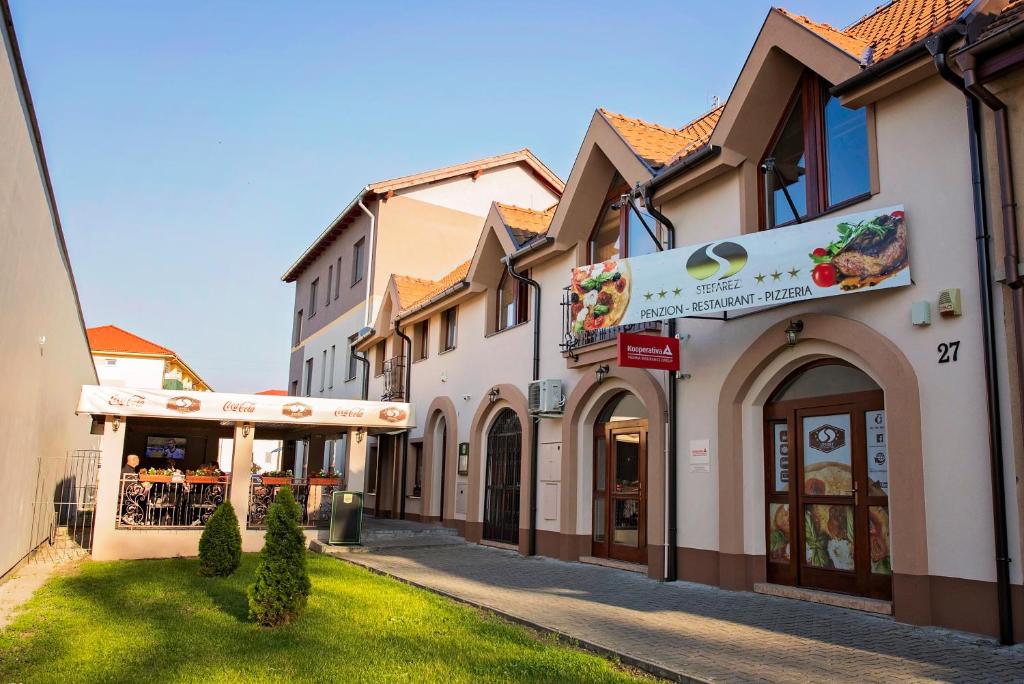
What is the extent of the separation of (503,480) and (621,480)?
3.98m

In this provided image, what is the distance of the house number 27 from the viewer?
293 inches

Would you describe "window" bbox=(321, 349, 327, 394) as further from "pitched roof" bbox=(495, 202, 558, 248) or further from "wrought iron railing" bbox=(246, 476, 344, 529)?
"pitched roof" bbox=(495, 202, 558, 248)

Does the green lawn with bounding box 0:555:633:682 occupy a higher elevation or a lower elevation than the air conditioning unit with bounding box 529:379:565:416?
lower

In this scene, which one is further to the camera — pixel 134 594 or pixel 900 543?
pixel 134 594

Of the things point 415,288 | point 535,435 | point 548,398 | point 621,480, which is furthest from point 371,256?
point 621,480

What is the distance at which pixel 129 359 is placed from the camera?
55688 mm

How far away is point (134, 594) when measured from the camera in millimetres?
9680

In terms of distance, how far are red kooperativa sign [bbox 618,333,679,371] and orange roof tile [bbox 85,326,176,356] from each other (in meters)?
53.0

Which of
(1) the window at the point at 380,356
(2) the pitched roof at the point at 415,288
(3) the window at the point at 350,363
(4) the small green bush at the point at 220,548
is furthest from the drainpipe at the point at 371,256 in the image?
(4) the small green bush at the point at 220,548

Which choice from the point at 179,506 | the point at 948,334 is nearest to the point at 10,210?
the point at 179,506

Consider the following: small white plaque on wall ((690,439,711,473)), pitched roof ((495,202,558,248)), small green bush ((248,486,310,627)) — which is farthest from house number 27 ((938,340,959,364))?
pitched roof ((495,202,558,248))

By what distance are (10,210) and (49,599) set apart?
4.47 meters

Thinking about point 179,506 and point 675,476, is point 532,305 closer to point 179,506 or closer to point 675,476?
point 675,476

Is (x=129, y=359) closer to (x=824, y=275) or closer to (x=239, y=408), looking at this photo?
(x=239, y=408)
